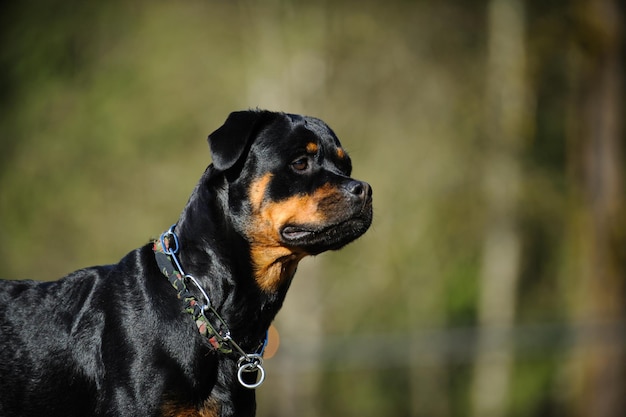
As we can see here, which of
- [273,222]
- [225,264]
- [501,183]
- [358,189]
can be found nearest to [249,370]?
[225,264]

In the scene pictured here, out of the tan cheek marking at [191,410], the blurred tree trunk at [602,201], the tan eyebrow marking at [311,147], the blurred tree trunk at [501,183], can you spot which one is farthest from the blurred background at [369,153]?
the tan cheek marking at [191,410]

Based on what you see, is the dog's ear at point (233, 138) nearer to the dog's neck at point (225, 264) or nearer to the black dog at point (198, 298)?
the black dog at point (198, 298)

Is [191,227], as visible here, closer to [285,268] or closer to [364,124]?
[285,268]

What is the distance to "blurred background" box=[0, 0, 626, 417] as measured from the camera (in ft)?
57.2

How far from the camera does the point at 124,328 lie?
3680 mm

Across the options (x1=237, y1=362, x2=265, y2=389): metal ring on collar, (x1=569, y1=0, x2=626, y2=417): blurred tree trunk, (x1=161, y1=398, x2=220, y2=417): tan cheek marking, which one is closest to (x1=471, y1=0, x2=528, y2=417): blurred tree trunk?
(x1=569, y1=0, x2=626, y2=417): blurred tree trunk

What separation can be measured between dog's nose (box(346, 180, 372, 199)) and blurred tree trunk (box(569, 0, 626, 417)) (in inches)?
376

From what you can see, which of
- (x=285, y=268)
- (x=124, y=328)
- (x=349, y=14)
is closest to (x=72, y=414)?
(x=124, y=328)

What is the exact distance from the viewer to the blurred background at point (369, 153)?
1742 cm

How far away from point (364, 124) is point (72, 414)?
1513 cm

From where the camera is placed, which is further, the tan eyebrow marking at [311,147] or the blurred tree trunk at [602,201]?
the blurred tree trunk at [602,201]

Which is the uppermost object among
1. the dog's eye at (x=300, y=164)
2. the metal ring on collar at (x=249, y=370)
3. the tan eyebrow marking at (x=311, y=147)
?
the tan eyebrow marking at (x=311, y=147)

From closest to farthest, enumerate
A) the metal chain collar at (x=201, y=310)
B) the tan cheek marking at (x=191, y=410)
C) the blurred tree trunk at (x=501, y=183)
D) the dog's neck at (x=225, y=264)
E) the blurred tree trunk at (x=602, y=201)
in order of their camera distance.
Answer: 1. the tan cheek marking at (x=191, y=410)
2. the metal chain collar at (x=201, y=310)
3. the dog's neck at (x=225, y=264)
4. the blurred tree trunk at (x=602, y=201)
5. the blurred tree trunk at (x=501, y=183)

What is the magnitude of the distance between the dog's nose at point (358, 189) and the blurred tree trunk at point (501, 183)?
14.0m
